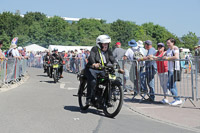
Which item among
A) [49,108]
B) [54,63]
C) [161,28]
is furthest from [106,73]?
[161,28]

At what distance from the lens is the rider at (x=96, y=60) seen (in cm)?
738

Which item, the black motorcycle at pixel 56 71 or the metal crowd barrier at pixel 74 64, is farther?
the metal crowd barrier at pixel 74 64

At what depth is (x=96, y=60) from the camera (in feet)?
24.4

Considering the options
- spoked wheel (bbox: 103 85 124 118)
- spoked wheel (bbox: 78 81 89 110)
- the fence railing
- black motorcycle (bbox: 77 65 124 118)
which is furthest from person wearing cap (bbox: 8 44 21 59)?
spoked wheel (bbox: 103 85 124 118)

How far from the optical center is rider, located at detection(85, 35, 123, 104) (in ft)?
24.2

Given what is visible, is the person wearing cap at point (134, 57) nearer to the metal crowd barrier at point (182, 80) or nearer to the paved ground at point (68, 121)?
the metal crowd barrier at point (182, 80)

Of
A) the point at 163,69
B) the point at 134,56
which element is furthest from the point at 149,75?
the point at 134,56

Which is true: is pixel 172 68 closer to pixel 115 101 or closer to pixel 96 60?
pixel 96 60

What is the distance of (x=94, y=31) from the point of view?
111250 millimetres

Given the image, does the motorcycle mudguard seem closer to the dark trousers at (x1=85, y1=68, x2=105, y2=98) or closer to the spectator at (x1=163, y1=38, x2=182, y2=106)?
the dark trousers at (x1=85, y1=68, x2=105, y2=98)

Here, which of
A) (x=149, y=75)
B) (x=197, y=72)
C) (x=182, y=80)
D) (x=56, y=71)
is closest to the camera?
(x=197, y=72)

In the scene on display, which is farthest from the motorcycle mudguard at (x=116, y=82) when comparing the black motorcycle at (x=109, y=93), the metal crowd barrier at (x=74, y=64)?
the metal crowd barrier at (x=74, y=64)

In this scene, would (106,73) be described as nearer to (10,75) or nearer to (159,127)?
(159,127)

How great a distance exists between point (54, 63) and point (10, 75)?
3.39 m
